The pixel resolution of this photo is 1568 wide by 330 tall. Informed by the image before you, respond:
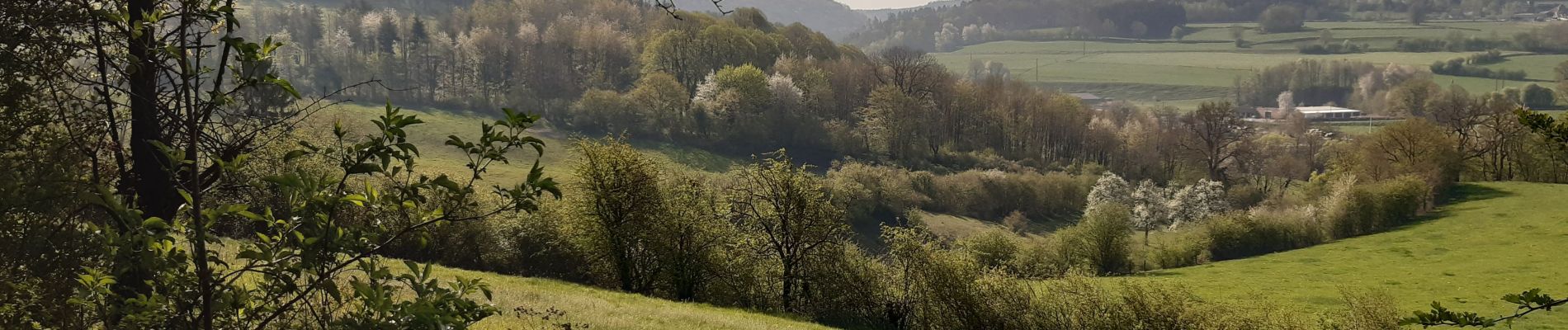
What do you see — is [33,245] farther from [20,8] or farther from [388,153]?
[388,153]

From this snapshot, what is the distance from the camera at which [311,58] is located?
132 metres

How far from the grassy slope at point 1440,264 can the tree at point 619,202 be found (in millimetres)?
26744

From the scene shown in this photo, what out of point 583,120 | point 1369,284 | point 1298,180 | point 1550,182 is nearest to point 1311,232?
point 1369,284

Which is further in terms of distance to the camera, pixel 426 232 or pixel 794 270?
pixel 794 270

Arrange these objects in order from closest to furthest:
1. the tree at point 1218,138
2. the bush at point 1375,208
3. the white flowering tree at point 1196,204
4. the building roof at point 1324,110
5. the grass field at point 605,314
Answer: the grass field at point 605,314 → the bush at point 1375,208 → the white flowering tree at point 1196,204 → the tree at point 1218,138 → the building roof at point 1324,110

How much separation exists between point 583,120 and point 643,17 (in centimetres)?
5503

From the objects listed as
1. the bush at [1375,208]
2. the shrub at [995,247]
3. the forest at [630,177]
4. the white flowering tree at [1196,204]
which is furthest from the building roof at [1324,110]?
the shrub at [995,247]

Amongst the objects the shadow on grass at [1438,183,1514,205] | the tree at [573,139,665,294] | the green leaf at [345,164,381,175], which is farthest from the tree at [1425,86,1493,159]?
the green leaf at [345,164,381,175]

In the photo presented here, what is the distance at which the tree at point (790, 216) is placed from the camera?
32812mm

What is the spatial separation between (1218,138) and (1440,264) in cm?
4780

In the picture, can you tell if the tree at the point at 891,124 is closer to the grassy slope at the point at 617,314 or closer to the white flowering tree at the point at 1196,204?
the white flowering tree at the point at 1196,204

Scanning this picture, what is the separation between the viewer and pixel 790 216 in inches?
1298

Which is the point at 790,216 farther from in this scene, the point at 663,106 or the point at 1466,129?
the point at 1466,129

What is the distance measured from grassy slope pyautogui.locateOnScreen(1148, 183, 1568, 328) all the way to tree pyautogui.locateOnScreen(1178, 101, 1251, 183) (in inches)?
1173
